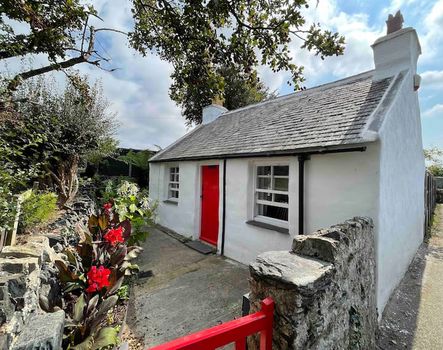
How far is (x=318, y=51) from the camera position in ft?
11.1

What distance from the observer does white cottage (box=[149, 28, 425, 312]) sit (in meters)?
4.34

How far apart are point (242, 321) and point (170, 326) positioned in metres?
2.74

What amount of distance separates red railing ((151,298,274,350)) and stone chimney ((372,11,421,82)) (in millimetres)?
6795

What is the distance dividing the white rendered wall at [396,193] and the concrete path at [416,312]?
0.23 m

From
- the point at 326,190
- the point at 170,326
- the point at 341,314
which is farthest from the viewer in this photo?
the point at 326,190

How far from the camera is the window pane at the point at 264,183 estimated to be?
6.29 m

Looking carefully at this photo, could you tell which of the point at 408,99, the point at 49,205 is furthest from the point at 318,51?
the point at 49,205

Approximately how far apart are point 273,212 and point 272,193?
1.78 ft

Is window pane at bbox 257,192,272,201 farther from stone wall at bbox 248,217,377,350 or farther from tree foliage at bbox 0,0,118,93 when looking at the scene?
tree foliage at bbox 0,0,118,93

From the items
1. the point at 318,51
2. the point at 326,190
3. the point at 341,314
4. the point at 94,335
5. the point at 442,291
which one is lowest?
the point at 442,291

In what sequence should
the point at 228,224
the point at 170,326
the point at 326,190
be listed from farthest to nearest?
the point at 228,224
the point at 326,190
the point at 170,326

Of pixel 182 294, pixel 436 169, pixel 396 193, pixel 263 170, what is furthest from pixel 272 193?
pixel 436 169

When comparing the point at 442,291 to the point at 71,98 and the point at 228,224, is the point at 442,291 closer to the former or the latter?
the point at 228,224

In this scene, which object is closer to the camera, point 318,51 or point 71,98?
point 318,51
